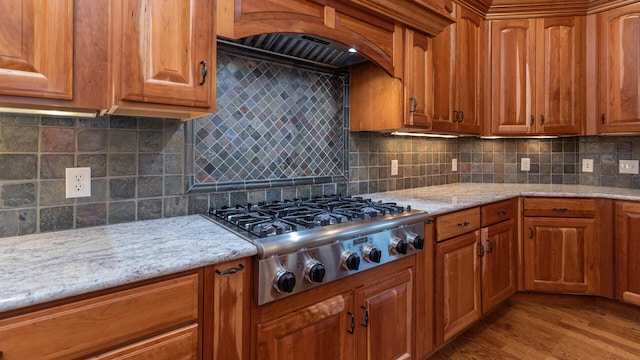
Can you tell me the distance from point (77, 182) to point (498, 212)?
2413mm

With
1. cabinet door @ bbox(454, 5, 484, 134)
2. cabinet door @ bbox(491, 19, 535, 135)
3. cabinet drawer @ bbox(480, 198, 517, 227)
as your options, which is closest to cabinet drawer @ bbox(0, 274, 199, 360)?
cabinet drawer @ bbox(480, 198, 517, 227)

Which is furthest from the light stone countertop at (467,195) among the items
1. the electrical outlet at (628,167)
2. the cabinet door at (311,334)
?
the cabinet door at (311,334)

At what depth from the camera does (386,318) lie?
63.2 inches

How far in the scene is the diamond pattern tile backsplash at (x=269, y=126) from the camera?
177 cm

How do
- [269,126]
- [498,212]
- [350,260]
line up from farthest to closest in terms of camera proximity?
1. [498,212]
2. [269,126]
3. [350,260]

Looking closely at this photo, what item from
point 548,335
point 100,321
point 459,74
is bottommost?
point 548,335

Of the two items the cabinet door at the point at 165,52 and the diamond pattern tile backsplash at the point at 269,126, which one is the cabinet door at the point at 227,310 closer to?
the cabinet door at the point at 165,52

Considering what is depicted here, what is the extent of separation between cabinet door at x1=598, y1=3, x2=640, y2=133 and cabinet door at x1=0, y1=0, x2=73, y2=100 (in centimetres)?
340

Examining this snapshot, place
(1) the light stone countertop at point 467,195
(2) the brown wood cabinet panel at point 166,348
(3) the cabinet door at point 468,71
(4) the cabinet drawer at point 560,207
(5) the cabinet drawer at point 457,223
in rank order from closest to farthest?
1. (2) the brown wood cabinet panel at point 166,348
2. (5) the cabinet drawer at point 457,223
3. (1) the light stone countertop at point 467,195
4. (4) the cabinet drawer at point 560,207
5. (3) the cabinet door at point 468,71

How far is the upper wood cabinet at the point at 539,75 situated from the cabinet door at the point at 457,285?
4.20 ft

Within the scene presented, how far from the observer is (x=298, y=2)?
1.58 metres

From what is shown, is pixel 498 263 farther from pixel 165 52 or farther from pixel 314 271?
pixel 165 52

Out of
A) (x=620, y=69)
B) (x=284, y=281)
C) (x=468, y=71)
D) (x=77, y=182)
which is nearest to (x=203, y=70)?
(x=77, y=182)

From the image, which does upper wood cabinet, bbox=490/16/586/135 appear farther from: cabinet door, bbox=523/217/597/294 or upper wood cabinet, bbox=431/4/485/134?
cabinet door, bbox=523/217/597/294
